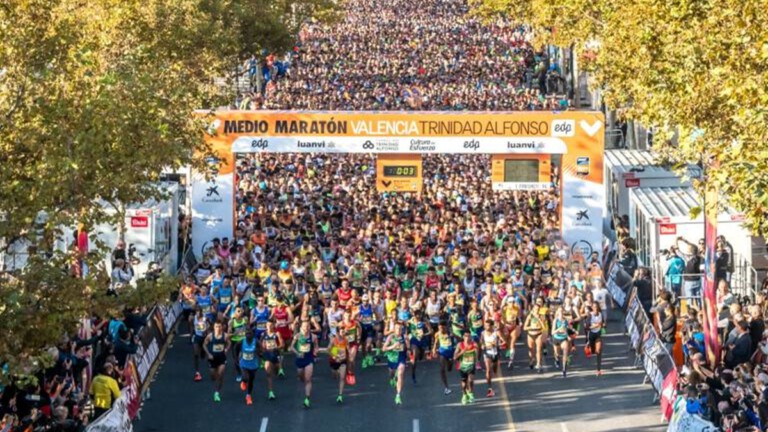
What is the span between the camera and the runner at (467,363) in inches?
1095

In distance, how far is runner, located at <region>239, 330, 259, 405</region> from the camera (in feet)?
91.6

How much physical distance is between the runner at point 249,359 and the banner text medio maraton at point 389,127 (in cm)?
1176

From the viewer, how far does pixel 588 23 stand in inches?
1785

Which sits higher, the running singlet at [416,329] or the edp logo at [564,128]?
the edp logo at [564,128]

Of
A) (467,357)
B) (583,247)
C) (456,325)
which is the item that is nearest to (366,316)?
(456,325)

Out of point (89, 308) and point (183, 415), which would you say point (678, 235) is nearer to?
point (183, 415)

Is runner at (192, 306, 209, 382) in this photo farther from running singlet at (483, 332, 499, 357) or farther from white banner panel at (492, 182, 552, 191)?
white banner panel at (492, 182, 552, 191)

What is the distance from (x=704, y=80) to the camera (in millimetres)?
24391

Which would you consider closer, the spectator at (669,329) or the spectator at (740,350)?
the spectator at (740,350)

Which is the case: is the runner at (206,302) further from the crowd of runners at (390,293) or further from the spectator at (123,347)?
the spectator at (123,347)

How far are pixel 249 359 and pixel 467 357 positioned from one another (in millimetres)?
3681

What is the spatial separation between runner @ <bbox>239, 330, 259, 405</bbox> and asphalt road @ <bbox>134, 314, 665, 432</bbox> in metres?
0.37

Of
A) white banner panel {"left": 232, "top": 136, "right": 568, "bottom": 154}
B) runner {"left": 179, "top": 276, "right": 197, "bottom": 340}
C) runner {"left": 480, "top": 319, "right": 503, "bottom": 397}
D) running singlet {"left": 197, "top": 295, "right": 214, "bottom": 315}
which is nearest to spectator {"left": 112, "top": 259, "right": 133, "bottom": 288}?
runner {"left": 179, "top": 276, "right": 197, "bottom": 340}

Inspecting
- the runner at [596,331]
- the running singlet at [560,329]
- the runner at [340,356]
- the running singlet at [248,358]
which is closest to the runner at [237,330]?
the running singlet at [248,358]
